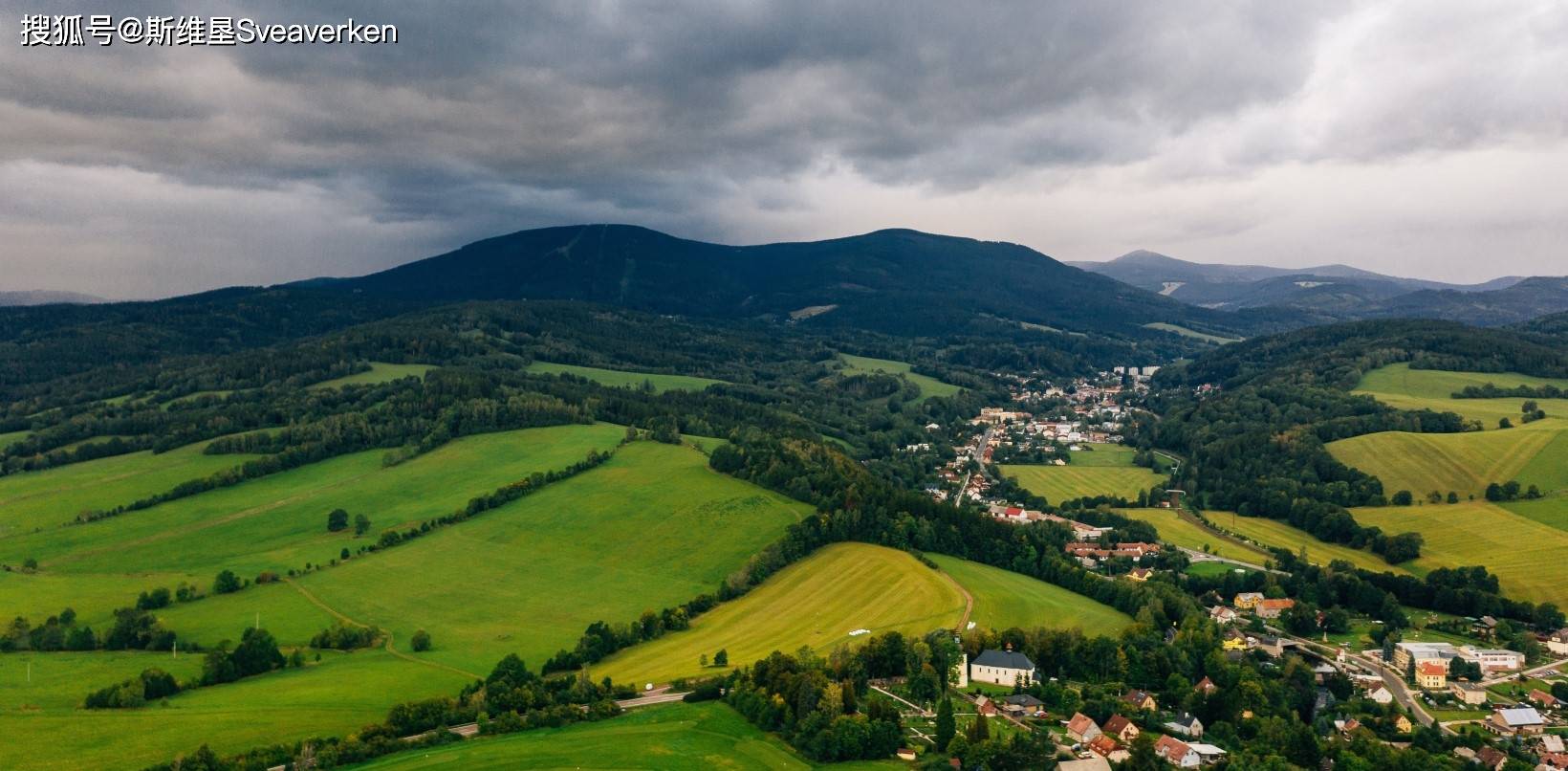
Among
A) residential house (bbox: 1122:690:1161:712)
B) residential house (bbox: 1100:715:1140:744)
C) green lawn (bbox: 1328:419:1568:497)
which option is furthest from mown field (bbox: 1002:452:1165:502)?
residential house (bbox: 1100:715:1140:744)

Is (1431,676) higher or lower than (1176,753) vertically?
lower

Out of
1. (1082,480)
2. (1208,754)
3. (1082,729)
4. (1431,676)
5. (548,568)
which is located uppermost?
(1082,480)

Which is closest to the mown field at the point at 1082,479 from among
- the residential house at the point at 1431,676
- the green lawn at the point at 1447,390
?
the green lawn at the point at 1447,390

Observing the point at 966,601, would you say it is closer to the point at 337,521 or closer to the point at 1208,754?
the point at 1208,754

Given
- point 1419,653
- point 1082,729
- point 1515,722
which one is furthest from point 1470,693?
point 1082,729

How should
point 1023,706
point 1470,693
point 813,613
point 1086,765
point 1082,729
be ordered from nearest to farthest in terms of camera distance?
point 1086,765, point 1082,729, point 1023,706, point 1470,693, point 813,613

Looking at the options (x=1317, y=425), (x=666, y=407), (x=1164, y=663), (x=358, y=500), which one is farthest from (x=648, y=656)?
(x=1317, y=425)

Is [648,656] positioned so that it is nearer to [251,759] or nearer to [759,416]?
[251,759]

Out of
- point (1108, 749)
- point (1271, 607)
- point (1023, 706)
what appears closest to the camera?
point (1108, 749)

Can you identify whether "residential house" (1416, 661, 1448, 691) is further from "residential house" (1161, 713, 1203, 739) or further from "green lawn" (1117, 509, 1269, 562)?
"green lawn" (1117, 509, 1269, 562)
